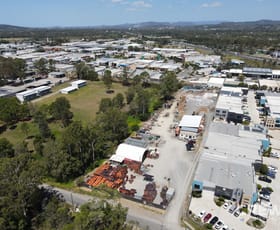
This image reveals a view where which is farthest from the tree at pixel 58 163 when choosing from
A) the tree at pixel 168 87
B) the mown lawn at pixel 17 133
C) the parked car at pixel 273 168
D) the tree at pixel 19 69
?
the tree at pixel 19 69

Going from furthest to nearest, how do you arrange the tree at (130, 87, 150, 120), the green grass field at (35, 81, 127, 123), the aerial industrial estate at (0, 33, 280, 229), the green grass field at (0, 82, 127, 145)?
the green grass field at (35, 81, 127, 123) → the tree at (130, 87, 150, 120) → the green grass field at (0, 82, 127, 145) → the aerial industrial estate at (0, 33, 280, 229)

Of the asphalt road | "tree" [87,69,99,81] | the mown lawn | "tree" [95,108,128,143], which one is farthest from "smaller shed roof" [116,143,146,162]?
"tree" [87,69,99,81]

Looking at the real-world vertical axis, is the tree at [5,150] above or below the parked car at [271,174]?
above

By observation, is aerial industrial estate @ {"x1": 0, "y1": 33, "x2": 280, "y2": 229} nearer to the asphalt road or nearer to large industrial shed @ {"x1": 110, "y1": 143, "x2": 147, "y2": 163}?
large industrial shed @ {"x1": 110, "y1": 143, "x2": 147, "y2": 163}

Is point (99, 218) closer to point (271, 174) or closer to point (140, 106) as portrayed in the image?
point (271, 174)

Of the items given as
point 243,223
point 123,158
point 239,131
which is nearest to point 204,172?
point 243,223

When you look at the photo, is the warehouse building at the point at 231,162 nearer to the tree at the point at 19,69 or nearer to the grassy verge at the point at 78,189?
the grassy verge at the point at 78,189

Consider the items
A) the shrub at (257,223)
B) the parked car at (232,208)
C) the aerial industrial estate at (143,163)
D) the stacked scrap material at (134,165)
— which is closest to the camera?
the aerial industrial estate at (143,163)
